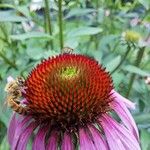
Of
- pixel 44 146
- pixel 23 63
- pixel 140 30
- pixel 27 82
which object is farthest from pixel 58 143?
pixel 140 30

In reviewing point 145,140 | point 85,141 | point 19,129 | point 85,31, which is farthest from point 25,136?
point 85,31

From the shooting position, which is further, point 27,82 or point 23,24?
point 23,24

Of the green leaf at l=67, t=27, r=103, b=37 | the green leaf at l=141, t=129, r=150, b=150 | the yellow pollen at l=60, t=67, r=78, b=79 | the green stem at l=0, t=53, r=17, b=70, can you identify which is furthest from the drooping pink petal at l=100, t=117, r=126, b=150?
the green stem at l=0, t=53, r=17, b=70

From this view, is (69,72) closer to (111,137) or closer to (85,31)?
(111,137)

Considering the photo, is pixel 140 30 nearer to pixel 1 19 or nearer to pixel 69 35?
pixel 69 35

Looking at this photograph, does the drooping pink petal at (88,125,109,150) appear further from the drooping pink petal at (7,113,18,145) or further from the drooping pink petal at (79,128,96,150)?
the drooping pink petal at (7,113,18,145)

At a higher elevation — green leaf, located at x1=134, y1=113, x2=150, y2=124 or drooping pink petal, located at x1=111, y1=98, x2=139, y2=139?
drooping pink petal, located at x1=111, y1=98, x2=139, y2=139
